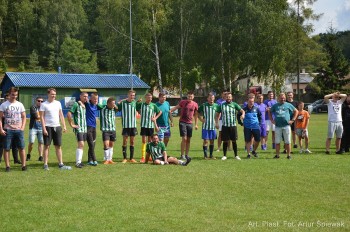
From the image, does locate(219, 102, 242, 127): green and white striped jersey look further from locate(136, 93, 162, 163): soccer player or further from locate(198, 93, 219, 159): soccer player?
locate(136, 93, 162, 163): soccer player

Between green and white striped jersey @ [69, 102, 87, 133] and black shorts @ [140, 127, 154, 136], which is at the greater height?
green and white striped jersey @ [69, 102, 87, 133]

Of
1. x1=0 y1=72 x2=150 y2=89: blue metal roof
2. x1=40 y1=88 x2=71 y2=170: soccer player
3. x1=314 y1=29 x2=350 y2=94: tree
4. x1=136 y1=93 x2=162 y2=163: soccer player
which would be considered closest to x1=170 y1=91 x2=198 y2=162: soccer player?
x1=136 y1=93 x2=162 y2=163: soccer player

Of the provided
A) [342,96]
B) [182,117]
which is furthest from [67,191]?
[342,96]

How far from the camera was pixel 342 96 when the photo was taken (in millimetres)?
15617

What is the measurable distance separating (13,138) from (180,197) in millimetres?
5452

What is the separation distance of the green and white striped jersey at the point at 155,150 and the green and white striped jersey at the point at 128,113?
1017 mm

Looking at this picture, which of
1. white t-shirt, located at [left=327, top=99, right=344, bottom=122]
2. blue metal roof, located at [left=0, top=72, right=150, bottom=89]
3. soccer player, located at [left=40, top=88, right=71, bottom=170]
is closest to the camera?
soccer player, located at [left=40, top=88, right=71, bottom=170]

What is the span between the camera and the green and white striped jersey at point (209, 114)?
14703 mm

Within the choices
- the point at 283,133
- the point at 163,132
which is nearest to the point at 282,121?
the point at 283,133

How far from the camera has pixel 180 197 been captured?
8492 mm

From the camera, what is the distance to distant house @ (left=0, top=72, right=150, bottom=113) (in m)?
44.7

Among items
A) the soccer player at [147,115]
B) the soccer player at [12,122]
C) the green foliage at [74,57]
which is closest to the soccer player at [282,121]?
the soccer player at [147,115]

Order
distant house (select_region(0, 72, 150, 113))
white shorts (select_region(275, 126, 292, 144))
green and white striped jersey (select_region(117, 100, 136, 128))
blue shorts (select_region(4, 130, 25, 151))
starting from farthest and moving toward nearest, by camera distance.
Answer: distant house (select_region(0, 72, 150, 113)) < white shorts (select_region(275, 126, 292, 144)) < green and white striped jersey (select_region(117, 100, 136, 128)) < blue shorts (select_region(4, 130, 25, 151))

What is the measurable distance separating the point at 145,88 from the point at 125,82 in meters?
2.23
